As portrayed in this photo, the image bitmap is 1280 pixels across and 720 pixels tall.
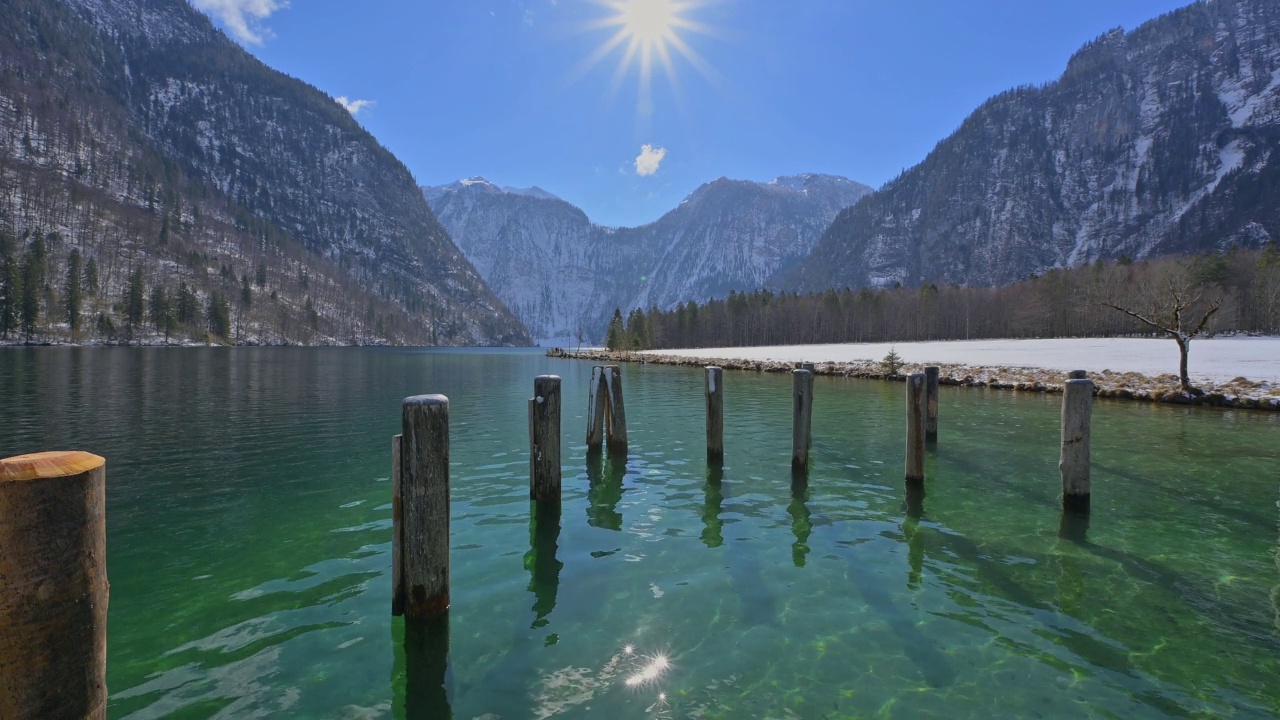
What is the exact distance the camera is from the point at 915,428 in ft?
37.2

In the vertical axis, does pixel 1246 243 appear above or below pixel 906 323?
above

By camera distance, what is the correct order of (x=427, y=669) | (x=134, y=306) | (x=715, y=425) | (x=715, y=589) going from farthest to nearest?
(x=134, y=306) → (x=715, y=425) → (x=715, y=589) → (x=427, y=669)

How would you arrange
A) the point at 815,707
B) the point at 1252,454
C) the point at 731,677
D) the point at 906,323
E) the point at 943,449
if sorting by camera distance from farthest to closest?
1. the point at 906,323
2. the point at 943,449
3. the point at 1252,454
4. the point at 731,677
5. the point at 815,707

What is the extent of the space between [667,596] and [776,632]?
1.47m

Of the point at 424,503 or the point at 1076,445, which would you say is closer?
the point at 424,503

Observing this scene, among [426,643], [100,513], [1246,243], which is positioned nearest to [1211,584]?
[426,643]

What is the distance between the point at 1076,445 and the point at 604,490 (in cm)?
911

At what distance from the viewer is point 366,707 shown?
482 cm

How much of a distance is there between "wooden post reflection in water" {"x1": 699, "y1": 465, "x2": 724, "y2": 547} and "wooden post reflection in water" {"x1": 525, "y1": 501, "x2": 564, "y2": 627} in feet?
8.17

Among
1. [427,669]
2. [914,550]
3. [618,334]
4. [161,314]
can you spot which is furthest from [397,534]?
[161,314]

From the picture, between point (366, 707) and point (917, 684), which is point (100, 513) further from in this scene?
point (917, 684)

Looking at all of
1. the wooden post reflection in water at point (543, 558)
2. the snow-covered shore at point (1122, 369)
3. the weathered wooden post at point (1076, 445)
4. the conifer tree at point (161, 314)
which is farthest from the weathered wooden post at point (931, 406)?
the conifer tree at point (161, 314)

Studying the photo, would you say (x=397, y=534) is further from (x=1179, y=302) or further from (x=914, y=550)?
(x=1179, y=302)

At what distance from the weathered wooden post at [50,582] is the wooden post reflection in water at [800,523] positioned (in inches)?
289
